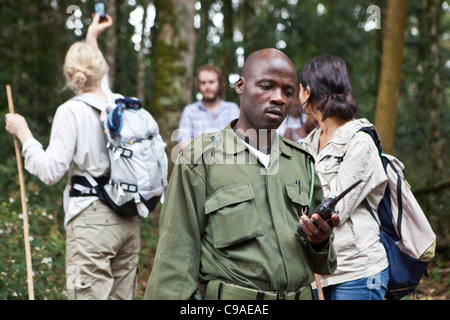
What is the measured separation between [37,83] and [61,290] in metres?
8.80

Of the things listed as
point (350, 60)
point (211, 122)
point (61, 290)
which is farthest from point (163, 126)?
point (350, 60)

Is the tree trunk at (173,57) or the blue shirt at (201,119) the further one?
the tree trunk at (173,57)

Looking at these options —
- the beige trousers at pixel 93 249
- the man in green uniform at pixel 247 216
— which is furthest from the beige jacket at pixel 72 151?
the man in green uniform at pixel 247 216

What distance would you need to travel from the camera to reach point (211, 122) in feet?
22.3

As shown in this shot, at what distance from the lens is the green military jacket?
229 cm

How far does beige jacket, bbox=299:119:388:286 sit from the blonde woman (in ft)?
5.85

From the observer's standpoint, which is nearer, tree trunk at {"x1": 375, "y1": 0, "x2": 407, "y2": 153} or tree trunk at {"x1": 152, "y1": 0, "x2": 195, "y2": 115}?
tree trunk at {"x1": 375, "y1": 0, "x2": 407, "y2": 153}

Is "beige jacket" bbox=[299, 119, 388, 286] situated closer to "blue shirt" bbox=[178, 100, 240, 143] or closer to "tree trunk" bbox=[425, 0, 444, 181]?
"blue shirt" bbox=[178, 100, 240, 143]

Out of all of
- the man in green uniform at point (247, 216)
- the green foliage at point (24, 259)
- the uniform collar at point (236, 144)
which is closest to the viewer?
the man in green uniform at point (247, 216)

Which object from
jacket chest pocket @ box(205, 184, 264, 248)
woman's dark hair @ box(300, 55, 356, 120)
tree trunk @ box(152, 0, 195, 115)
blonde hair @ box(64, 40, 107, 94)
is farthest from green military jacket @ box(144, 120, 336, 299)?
tree trunk @ box(152, 0, 195, 115)

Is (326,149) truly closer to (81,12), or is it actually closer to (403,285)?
(403,285)

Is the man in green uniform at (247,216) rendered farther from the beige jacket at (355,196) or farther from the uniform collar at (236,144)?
→ the beige jacket at (355,196)

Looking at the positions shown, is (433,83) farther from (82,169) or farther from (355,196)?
(82,169)

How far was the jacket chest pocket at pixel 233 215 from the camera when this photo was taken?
2.29m
